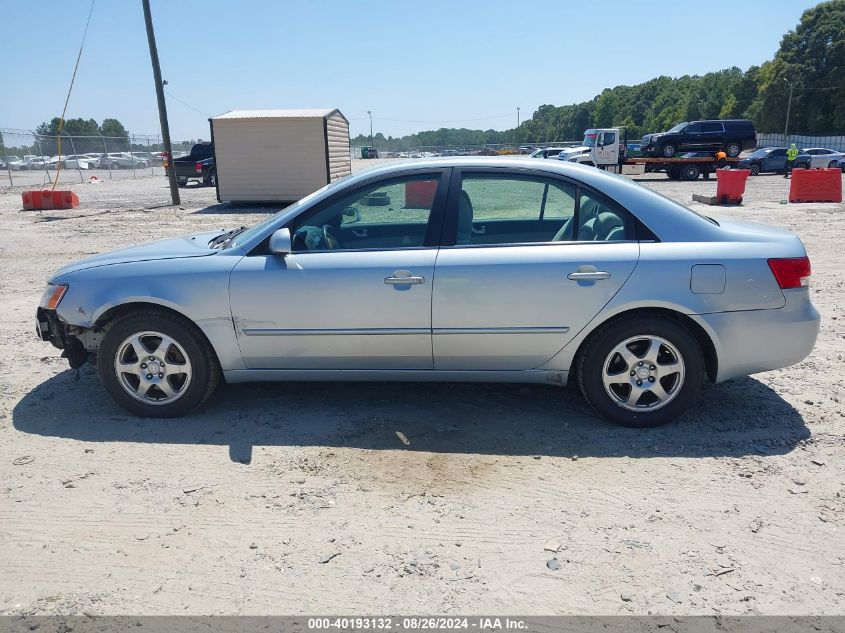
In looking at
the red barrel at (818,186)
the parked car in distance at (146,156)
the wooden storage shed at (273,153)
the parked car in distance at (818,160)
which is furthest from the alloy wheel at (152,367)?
the parked car in distance at (146,156)

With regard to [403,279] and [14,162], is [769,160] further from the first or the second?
[14,162]

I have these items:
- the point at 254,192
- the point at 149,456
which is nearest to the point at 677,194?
the point at 254,192

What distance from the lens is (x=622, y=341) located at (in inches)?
153

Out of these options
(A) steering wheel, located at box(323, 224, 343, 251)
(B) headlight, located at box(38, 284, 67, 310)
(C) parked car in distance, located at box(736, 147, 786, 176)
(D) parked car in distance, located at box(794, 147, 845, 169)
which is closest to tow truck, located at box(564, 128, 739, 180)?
(C) parked car in distance, located at box(736, 147, 786, 176)

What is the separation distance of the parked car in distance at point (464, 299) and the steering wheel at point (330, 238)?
18 millimetres

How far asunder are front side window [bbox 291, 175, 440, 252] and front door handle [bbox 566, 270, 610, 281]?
93 centimetres

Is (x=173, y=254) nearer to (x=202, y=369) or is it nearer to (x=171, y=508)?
(x=202, y=369)

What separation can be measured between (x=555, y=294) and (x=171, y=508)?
2375 mm

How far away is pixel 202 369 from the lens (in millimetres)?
4141

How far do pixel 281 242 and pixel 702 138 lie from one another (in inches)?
1345

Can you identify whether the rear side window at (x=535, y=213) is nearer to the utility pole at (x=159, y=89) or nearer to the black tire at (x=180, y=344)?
the black tire at (x=180, y=344)

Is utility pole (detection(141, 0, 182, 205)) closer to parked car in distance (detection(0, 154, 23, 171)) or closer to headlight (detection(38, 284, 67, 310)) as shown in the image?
headlight (detection(38, 284, 67, 310))

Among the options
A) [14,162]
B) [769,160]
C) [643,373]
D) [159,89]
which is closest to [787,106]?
[769,160]

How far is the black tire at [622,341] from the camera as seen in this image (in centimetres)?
387
